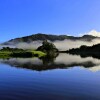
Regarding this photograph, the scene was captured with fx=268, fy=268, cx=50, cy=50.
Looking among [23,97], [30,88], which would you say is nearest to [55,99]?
[23,97]

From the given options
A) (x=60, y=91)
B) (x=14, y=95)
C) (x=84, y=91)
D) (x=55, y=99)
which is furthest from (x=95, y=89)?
(x=14, y=95)

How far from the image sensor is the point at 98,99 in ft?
96.7

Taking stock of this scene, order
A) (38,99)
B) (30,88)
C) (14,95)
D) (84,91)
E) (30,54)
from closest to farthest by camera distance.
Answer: (38,99) → (14,95) → (84,91) → (30,88) → (30,54)

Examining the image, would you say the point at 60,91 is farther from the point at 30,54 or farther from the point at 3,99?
the point at 30,54

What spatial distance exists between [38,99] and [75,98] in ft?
13.6

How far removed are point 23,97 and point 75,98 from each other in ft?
19.3

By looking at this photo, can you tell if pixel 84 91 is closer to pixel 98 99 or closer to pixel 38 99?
pixel 98 99

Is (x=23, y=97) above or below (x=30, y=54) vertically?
below

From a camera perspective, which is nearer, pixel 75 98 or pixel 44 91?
pixel 75 98

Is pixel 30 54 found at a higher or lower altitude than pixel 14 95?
higher

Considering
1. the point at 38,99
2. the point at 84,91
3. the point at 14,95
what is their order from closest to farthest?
the point at 38,99 < the point at 14,95 < the point at 84,91

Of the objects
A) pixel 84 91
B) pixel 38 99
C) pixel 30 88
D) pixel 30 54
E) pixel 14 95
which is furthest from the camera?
pixel 30 54

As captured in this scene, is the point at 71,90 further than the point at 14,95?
Yes

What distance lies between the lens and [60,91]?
113 ft
